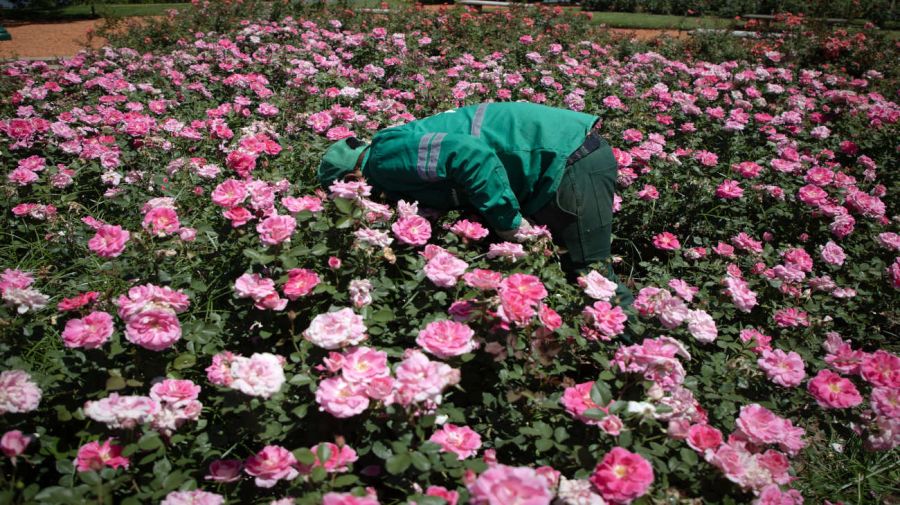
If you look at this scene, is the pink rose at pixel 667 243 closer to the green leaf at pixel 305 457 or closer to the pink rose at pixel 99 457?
the green leaf at pixel 305 457

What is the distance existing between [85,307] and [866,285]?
3422mm

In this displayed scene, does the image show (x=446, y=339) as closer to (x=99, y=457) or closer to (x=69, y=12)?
(x=99, y=457)

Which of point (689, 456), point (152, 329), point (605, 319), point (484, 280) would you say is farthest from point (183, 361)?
point (689, 456)

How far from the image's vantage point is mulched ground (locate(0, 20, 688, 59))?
977 cm

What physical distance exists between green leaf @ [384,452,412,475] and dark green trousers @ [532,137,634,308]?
4.66ft

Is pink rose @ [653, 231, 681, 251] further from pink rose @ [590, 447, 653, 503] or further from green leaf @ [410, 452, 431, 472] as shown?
green leaf @ [410, 452, 431, 472]

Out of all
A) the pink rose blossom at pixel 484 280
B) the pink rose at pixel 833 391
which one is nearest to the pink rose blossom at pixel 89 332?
the pink rose blossom at pixel 484 280

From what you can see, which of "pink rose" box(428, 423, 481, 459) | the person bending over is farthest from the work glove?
"pink rose" box(428, 423, 481, 459)

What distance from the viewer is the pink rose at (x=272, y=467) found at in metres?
1.23

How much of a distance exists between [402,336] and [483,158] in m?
0.86

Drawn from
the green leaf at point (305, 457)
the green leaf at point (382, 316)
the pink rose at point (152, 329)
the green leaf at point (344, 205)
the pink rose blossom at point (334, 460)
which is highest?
the green leaf at point (344, 205)

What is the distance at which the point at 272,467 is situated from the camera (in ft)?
4.04

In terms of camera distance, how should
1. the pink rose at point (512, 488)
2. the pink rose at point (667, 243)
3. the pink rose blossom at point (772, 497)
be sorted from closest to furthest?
the pink rose at point (512, 488), the pink rose blossom at point (772, 497), the pink rose at point (667, 243)

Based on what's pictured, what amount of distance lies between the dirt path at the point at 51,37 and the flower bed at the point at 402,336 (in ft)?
23.7
